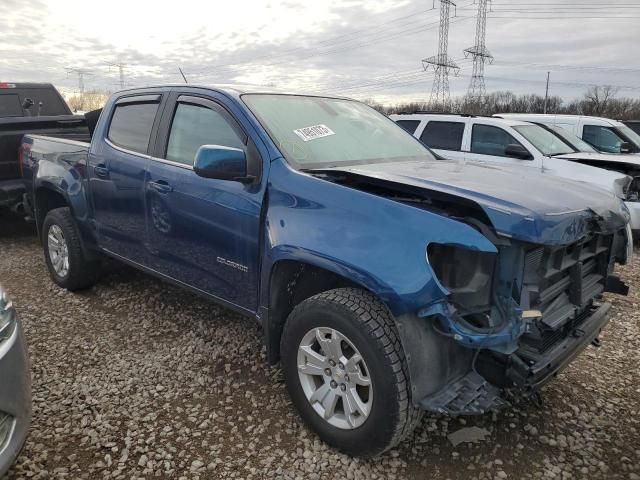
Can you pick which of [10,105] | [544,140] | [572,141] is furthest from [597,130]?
[10,105]

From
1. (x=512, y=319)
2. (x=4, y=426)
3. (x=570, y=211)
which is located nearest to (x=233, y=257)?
(x=4, y=426)

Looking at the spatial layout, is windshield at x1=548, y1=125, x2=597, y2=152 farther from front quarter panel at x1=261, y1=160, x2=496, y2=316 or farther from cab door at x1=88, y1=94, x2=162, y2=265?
front quarter panel at x1=261, y1=160, x2=496, y2=316

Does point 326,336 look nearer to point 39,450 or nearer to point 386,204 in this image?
point 386,204

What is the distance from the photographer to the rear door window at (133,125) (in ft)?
12.9

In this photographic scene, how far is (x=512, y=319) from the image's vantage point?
230 cm

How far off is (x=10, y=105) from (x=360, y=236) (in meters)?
7.58

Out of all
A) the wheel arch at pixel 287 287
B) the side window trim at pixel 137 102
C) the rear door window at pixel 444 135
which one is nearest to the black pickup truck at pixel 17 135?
the side window trim at pixel 137 102

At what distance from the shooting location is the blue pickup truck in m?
2.33

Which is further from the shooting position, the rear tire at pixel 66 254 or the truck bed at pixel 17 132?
the truck bed at pixel 17 132

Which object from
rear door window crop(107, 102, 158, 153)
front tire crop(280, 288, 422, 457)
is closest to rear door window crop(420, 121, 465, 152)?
rear door window crop(107, 102, 158, 153)

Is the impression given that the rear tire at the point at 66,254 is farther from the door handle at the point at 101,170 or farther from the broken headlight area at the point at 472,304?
the broken headlight area at the point at 472,304

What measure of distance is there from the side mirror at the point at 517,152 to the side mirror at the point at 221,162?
552cm

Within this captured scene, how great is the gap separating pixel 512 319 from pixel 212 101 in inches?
89.9

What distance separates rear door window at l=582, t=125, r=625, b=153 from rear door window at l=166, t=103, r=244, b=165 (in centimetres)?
851
